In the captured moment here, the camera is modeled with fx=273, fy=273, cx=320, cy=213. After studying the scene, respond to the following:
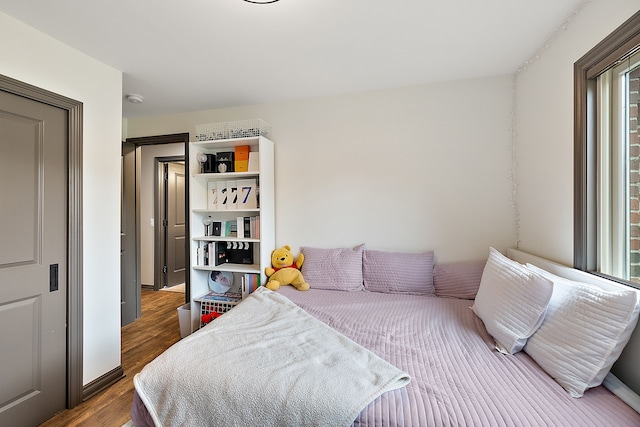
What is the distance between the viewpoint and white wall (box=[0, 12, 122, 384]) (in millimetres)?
1733

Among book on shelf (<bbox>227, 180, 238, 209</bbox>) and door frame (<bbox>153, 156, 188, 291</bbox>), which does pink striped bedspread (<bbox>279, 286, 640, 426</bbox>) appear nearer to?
book on shelf (<bbox>227, 180, 238, 209</bbox>)

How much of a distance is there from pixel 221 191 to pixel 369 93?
1.75 m

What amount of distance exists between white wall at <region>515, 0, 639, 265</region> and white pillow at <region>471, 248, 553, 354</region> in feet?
1.43

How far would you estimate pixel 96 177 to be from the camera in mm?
1961

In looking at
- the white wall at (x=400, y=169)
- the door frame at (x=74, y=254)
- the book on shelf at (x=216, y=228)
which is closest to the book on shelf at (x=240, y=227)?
the book on shelf at (x=216, y=228)

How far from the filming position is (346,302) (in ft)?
6.81

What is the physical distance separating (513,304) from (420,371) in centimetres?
64

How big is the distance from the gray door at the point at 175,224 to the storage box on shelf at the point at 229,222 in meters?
2.02

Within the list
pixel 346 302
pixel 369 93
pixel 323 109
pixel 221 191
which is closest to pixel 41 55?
pixel 221 191

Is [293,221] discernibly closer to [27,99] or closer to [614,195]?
[27,99]

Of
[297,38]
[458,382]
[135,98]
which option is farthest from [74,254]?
[458,382]

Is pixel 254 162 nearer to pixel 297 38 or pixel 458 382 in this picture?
pixel 297 38

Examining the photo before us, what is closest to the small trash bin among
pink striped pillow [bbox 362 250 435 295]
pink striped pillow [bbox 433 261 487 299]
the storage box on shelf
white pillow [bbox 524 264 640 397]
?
the storage box on shelf

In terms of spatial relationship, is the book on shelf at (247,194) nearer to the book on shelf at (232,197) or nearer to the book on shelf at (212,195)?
the book on shelf at (232,197)
